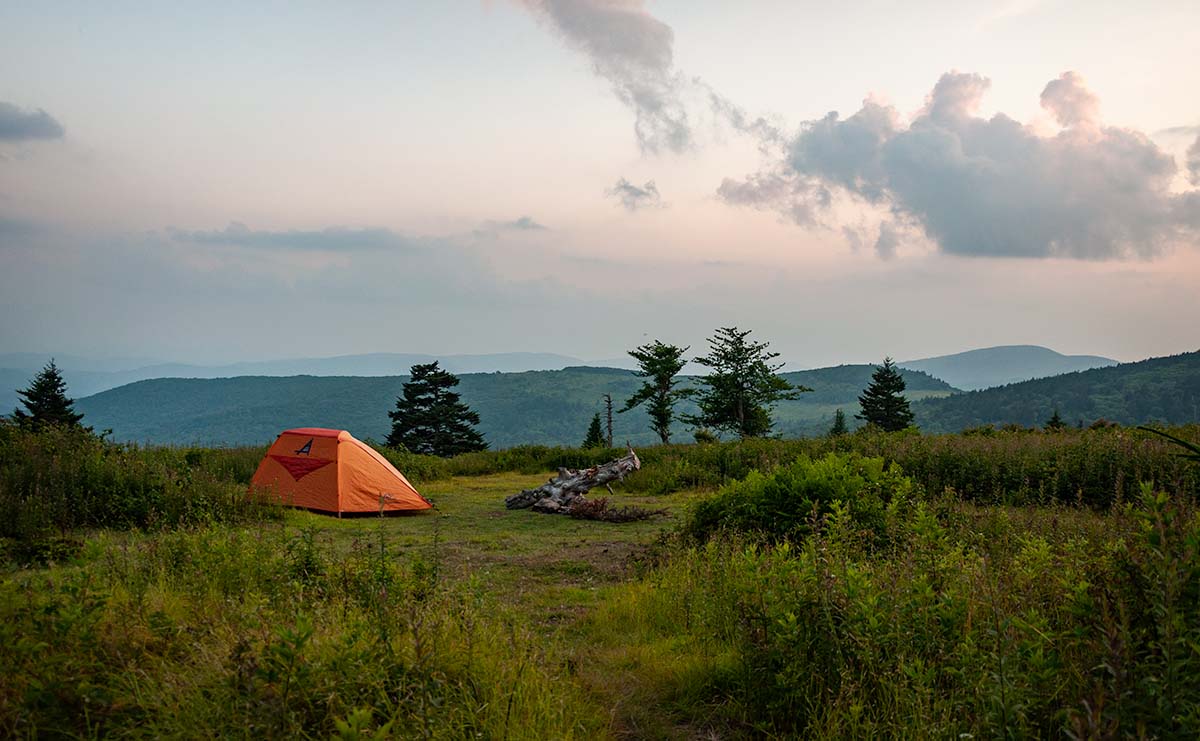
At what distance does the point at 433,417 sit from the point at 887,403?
38.1m

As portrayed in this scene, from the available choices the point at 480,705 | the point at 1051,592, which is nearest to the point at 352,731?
the point at 480,705

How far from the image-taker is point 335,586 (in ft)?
18.9

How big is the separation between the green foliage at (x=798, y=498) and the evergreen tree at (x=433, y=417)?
54827 mm

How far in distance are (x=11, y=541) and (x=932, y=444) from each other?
1589cm

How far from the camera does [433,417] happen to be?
65.1 m

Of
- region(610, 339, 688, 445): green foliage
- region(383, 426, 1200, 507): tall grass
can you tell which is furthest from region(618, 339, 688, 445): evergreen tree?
region(383, 426, 1200, 507): tall grass

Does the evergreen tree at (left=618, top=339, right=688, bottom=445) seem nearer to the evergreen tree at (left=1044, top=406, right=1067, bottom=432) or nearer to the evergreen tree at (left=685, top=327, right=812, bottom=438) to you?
the evergreen tree at (left=685, top=327, right=812, bottom=438)

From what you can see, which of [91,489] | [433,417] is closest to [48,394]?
[433,417]

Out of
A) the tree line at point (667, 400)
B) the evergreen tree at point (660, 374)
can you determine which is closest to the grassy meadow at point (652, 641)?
the tree line at point (667, 400)

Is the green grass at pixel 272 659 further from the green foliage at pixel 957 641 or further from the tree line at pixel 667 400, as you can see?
the tree line at pixel 667 400

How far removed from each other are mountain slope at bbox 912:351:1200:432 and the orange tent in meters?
110

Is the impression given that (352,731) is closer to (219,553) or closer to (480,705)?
(480,705)

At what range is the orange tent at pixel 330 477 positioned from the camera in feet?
47.0

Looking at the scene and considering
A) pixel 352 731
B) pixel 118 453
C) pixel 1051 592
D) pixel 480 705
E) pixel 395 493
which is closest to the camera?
pixel 352 731
